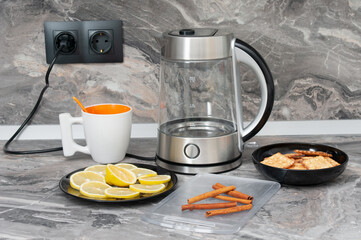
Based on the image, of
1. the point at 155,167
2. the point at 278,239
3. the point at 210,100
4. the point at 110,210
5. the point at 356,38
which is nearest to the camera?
the point at 278,239

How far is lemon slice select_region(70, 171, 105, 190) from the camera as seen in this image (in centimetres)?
A: 107

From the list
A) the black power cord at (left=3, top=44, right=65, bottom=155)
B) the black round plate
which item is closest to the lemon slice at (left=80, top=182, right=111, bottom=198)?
the black round plate

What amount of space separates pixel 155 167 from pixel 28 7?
0.58 metres

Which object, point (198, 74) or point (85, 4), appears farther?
point (85, 4)

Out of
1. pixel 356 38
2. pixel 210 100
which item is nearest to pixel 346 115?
pixel 356 38

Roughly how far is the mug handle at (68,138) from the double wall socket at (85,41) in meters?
0.21

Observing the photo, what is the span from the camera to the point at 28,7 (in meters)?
1.38

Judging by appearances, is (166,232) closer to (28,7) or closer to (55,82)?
(55,82)

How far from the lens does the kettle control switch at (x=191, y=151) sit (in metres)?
1.15

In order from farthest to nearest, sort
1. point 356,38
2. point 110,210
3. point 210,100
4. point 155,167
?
point 356,38 < point 210,100 < point 155,167 < point 110,210

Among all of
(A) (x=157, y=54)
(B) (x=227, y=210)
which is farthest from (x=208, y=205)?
(A) (x=157, y=54)

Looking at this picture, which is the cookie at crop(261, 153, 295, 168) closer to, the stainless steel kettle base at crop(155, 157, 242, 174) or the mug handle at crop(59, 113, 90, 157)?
the stainless steel kettle base at crop(155, 157, 242, 174)

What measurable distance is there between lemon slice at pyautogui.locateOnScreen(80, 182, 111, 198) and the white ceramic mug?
17cm

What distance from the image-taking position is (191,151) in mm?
1150
